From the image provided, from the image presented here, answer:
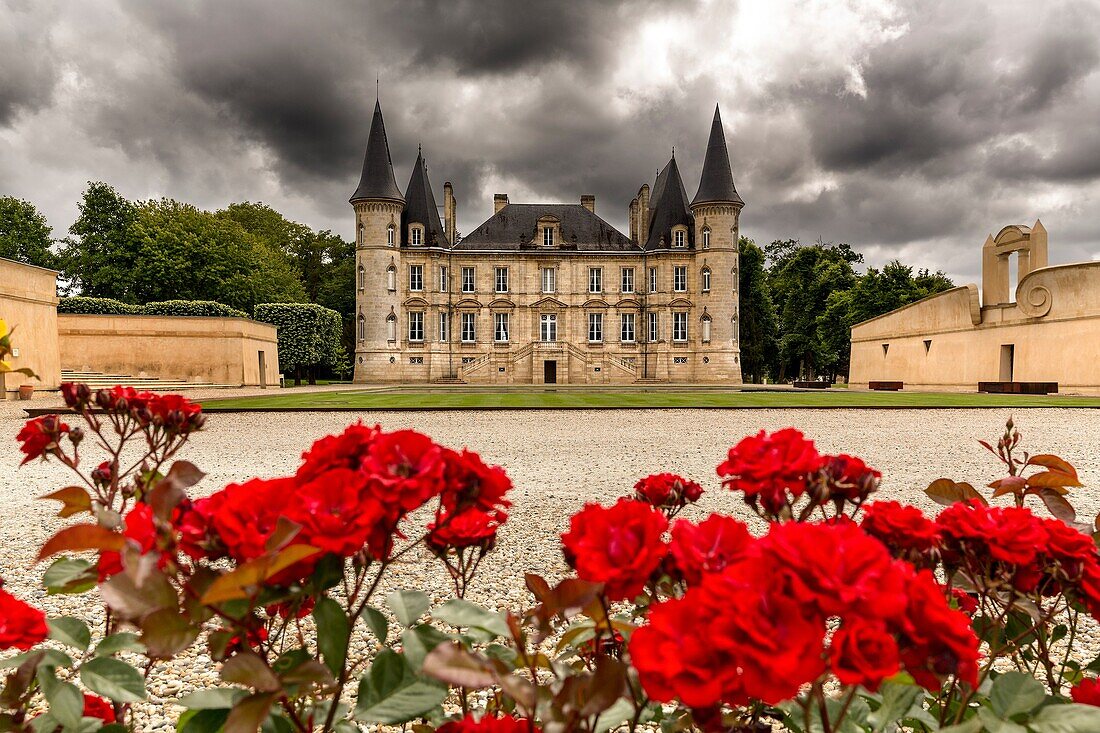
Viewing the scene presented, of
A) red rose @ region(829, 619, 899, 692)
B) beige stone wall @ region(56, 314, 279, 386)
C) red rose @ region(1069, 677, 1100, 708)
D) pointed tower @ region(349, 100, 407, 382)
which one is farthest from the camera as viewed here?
pointed tower @ region(349, 100, 407, 382)

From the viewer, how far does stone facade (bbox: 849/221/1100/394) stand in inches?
1017

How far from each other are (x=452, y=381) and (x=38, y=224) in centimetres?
3223

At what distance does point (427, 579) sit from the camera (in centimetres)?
448

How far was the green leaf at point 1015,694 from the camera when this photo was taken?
113 centimetres

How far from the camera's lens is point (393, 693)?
115 cm

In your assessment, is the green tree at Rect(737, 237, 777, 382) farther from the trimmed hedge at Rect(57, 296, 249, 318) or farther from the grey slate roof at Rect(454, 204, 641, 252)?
the trimmed hedge at Rect(57, 296, 249, 318)

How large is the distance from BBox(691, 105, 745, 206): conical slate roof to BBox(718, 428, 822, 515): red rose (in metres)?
50.7

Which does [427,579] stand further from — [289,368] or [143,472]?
[289,368]

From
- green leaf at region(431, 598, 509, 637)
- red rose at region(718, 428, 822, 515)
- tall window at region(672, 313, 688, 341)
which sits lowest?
green leaf at region(431, 598, 509, 637)

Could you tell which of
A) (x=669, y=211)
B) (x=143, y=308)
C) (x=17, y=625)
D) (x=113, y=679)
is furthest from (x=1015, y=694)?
(x=669, y=211)

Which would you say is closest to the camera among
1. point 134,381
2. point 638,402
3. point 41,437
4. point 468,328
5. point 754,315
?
point 41,437

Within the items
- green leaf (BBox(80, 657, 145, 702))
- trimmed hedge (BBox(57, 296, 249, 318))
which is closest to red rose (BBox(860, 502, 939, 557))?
green leaf (BBox(80, 657, 145, 702))

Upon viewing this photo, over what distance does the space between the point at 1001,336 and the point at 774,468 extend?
3469 cm

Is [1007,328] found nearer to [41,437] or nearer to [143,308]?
[41,437]
